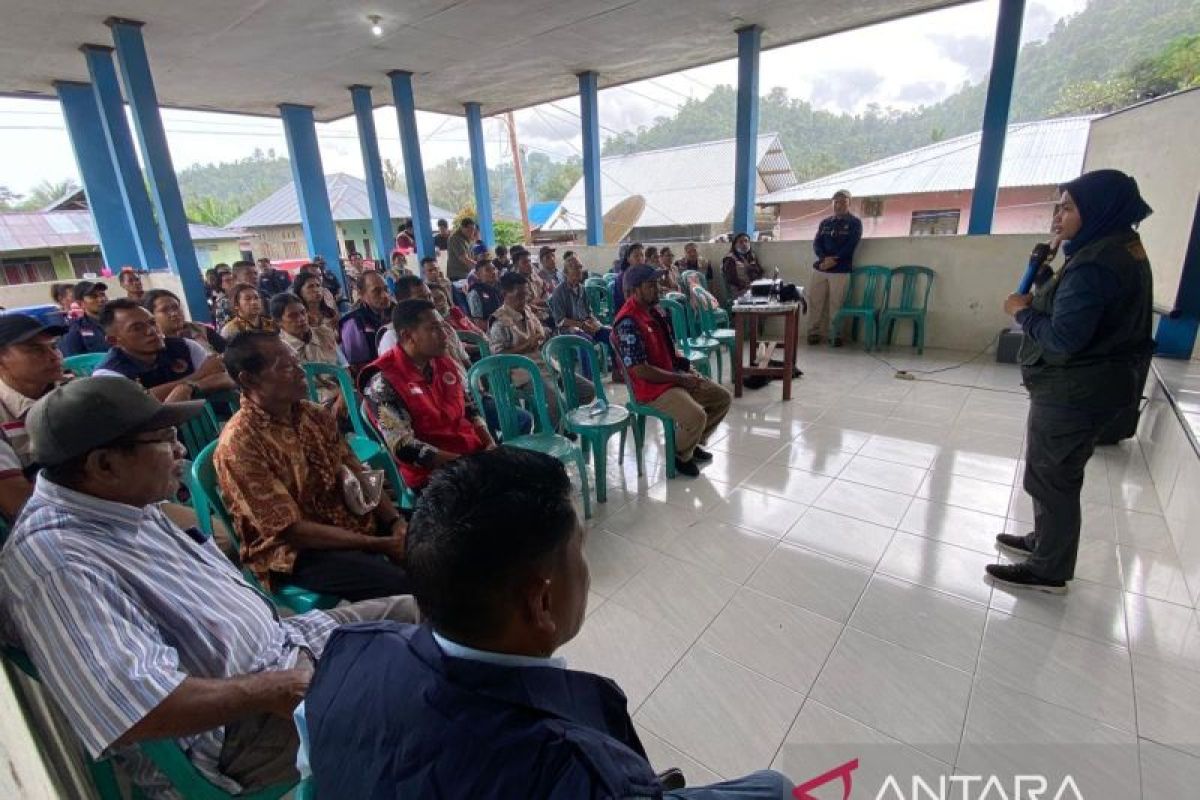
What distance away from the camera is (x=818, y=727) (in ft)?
5.16

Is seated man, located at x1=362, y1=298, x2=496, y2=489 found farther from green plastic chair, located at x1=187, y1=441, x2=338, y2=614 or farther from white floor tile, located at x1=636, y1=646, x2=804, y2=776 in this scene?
white floor tile, located at x1=636, y1=646, x2=804, y2=776

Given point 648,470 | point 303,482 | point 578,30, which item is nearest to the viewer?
point 303,482

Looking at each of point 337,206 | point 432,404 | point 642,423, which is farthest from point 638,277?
point 337,206

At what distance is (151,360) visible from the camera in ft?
8.45

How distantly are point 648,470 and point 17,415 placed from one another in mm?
2729

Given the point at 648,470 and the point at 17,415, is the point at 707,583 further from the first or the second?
the point at 17,415

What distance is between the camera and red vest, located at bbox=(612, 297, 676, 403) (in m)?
3.11

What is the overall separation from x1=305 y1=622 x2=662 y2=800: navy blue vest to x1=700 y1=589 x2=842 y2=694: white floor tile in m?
1.31

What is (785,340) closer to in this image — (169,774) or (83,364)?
(169,774)

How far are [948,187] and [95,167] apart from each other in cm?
1482

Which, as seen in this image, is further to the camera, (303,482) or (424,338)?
(424,338)

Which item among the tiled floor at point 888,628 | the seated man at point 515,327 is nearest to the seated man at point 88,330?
the seated man at point 515,327

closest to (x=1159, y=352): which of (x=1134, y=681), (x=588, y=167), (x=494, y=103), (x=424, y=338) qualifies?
(x=1134, y=681)

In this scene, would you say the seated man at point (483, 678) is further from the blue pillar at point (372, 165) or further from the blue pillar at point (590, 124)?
the blue pillar at point (372, 165)
